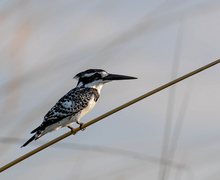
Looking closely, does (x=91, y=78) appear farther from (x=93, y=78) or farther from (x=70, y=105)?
(x=70, y=105)

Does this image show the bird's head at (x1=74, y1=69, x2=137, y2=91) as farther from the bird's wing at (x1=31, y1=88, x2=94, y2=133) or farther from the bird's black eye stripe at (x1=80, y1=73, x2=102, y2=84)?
the bird's wing at (x1=31, y1=88, x2=94, y2=133)

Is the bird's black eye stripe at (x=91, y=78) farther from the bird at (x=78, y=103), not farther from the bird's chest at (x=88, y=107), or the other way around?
the bird's chest at (x=88, y=107)

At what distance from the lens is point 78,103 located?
313 inches

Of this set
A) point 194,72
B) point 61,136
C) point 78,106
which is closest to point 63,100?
point 78,106

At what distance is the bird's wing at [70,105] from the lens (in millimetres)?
7603

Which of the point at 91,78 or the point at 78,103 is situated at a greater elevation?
the point at 91,78

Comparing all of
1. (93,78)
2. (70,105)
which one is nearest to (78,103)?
(70,105)

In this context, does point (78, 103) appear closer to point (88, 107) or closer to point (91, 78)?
point (88, 107)

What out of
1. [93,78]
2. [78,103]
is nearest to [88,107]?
[78,103]

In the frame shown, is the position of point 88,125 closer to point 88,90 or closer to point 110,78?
point 110,78

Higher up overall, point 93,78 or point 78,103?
point 93,78

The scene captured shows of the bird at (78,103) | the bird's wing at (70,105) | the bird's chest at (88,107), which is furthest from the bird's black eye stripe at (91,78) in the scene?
the bird's chest at (88,107)

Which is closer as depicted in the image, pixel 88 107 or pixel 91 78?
pixel 88 107

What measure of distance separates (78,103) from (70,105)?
4.6 inches
